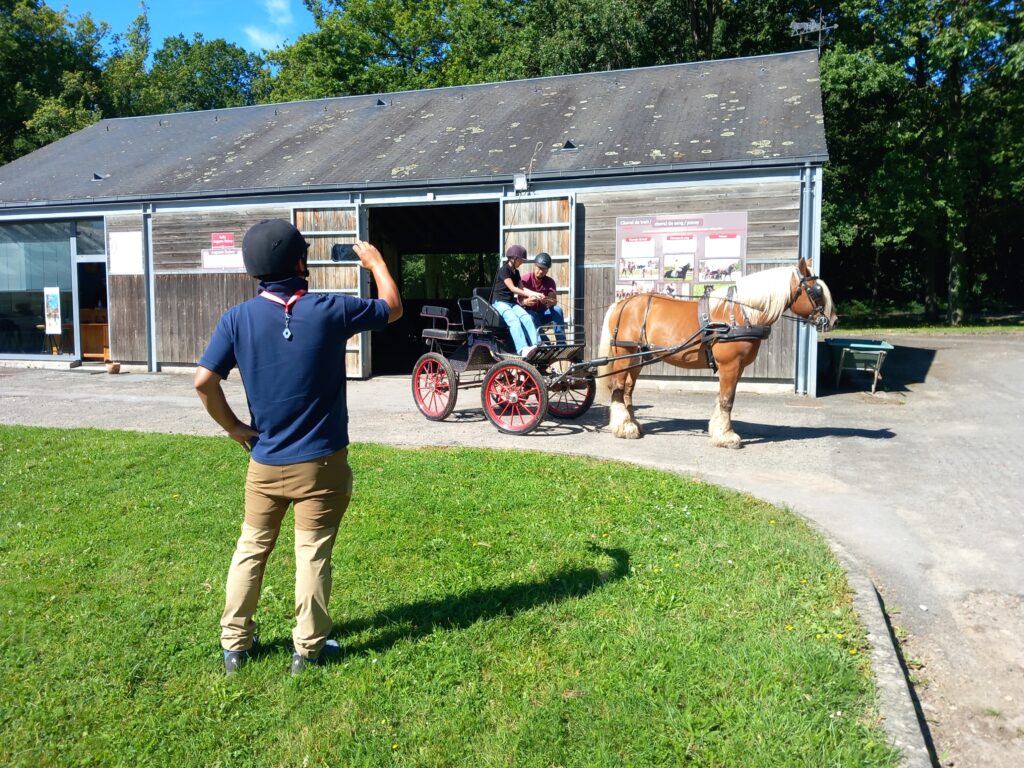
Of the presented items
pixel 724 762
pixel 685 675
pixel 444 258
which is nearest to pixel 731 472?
pixel 685 675

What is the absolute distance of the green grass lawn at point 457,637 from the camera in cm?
316

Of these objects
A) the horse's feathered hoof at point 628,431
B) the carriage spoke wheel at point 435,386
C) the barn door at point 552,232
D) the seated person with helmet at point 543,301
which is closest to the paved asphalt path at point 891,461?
the horse's feathered hoof at point 628,431

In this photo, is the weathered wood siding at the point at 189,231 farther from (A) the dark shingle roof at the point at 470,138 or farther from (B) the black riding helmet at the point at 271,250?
(B) the black riding helmet at the point at 271,250

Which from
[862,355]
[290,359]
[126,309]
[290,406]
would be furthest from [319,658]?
[126,309]

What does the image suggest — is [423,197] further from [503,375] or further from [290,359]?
[290,359]

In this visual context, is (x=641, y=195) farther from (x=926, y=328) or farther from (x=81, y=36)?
(x=81, y=36)

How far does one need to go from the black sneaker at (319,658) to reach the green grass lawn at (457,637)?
6cm

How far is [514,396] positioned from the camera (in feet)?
30.7

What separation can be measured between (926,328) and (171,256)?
20746 mm

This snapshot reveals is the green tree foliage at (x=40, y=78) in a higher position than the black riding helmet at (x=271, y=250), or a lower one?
higher

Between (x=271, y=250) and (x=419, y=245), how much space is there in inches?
682

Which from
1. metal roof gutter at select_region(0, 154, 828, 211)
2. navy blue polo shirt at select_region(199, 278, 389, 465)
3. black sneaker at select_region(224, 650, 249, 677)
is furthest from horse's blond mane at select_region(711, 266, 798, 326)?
black sneaker at select_region(224, 650, 249, 677)

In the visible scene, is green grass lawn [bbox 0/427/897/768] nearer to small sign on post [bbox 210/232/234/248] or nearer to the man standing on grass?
the man standing on grass

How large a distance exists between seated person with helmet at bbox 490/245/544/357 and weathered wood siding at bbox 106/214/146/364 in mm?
9797
